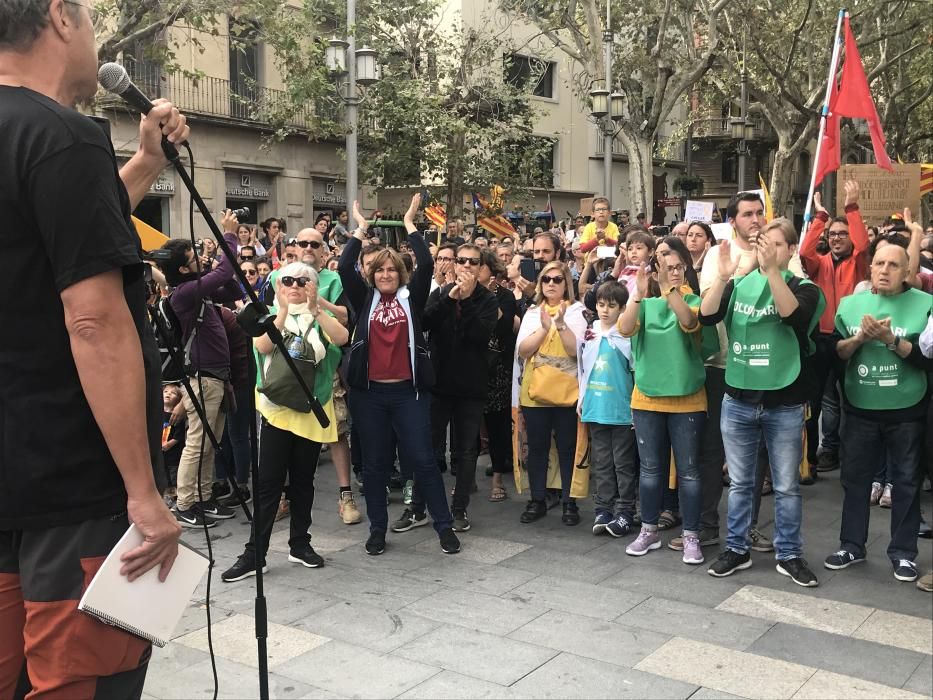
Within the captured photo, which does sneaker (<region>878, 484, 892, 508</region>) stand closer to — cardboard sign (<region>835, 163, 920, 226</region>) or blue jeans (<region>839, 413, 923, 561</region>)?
blue jeans (<region>839, 413, 923, 561</region>)

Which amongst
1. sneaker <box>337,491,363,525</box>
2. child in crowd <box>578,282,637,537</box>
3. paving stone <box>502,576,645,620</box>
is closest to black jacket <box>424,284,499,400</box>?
child in crowd <box>578,282,637,537</box>

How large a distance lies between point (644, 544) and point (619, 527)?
370mm

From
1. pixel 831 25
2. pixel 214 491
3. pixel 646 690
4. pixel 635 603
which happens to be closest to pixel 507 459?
pixel 214 491

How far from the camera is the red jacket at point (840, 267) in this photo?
806 cm

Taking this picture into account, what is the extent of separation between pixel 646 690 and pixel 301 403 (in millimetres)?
2699

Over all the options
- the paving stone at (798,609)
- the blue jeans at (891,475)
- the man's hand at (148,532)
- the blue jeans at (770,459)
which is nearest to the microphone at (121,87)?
the man's hand at (148,532)

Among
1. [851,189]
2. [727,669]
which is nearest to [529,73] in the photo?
[851,189]

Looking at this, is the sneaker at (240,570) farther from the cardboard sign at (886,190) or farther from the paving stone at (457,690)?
the cardboard sign at (886,190)

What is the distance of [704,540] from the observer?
6.61 meters

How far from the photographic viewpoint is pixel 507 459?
338 inches

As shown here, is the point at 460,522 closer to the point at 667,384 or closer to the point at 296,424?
the point at 296,424

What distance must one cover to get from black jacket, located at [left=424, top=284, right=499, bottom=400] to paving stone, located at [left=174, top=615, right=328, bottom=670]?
2.41 metres

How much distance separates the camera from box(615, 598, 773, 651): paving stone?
199 inches

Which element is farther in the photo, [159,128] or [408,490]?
[408,490]
